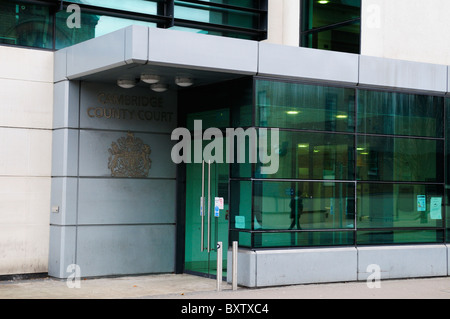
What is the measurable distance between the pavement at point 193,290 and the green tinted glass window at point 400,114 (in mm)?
3069

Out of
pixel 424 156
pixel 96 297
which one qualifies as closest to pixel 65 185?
pixel 96 297

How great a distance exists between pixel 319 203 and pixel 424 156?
2866 mm

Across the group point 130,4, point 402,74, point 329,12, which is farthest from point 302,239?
point 329,12

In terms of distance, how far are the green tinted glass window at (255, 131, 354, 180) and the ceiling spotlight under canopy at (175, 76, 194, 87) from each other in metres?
2.04

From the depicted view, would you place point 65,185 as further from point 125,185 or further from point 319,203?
point 319,203

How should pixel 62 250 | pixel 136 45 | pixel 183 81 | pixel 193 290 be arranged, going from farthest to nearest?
1. pixel 62 250
2. pixel 183 81
3. pixel 193 290
4. pixel 136 45

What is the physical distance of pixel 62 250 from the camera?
46.6ft

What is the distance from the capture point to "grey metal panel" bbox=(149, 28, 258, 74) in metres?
12.5

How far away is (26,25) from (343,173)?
22.7 ft

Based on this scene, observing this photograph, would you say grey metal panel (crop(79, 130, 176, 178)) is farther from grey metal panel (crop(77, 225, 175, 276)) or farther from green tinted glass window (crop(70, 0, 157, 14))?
green tinted glass window (crop(70, 0, 157, 14))

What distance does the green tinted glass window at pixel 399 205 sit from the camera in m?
14.8

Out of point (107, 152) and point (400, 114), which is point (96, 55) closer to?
point (107, 152)

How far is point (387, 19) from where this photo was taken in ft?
54.1

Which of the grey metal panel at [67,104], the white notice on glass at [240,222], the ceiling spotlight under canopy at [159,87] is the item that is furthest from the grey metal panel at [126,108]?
the white notice on glass at [240,222]
